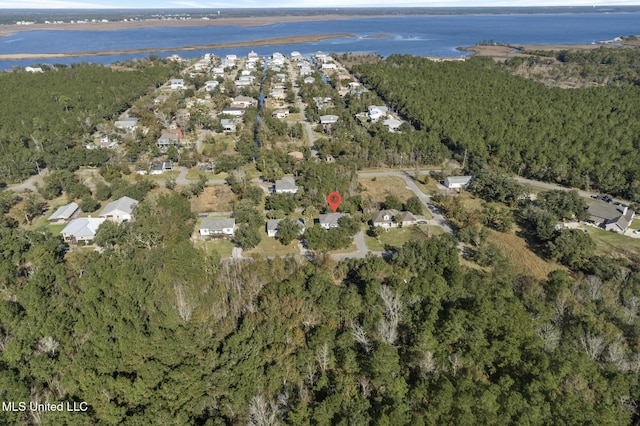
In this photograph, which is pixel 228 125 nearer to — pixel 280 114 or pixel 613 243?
pixel 280 114

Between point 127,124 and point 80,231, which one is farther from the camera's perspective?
point 127,124

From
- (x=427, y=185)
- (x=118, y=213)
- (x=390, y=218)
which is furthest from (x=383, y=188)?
(x=118, y=213)

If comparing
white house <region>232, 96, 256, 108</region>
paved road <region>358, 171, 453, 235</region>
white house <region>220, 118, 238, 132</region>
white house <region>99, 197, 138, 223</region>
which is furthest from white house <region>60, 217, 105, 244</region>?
white house <region>232, 96, 256, 108</region>

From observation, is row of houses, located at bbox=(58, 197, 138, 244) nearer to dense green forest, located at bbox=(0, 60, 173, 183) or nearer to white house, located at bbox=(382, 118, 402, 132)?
dense green forest, located at bbox=(0, 60, 173, 183)

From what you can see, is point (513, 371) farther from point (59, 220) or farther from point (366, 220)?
point (59, 220)

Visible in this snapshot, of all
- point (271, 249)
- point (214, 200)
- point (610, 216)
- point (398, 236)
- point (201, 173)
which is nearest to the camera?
point (271, 249)

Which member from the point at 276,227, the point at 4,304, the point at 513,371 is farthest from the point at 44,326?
the point at 513,371
